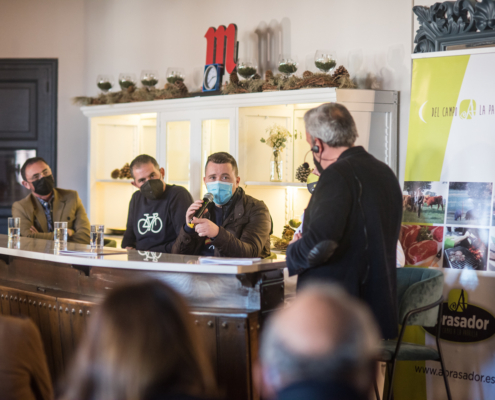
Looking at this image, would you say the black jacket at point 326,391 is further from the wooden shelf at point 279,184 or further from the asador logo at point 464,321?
the wooden shelf at point 279,184

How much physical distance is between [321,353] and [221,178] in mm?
2316

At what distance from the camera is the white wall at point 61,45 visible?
602 centimetres

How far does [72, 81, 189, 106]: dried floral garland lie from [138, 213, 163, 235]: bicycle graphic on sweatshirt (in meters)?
1.50

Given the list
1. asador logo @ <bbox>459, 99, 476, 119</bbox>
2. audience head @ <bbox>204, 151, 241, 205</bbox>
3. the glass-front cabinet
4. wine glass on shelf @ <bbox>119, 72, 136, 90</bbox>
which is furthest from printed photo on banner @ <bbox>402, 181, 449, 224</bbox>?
wine glass on shelf @ <bbox>119, 72, 136, 90</bbox>

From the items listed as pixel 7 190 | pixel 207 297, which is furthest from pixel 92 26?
pixel 207 297

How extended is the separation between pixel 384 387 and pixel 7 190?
175 inches

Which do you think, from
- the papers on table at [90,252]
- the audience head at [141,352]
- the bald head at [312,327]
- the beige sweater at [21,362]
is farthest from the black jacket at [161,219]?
the bald head at [312,327]

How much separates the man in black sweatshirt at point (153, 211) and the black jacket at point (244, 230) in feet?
1.99

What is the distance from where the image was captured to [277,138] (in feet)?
14.8

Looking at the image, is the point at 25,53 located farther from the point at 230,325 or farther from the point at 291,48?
the point at 230,325

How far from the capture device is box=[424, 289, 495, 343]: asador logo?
337 centimetres

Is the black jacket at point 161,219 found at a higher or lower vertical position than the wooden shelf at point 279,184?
lower

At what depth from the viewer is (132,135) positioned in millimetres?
5664

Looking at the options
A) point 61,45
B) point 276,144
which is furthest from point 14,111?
point 276,144
